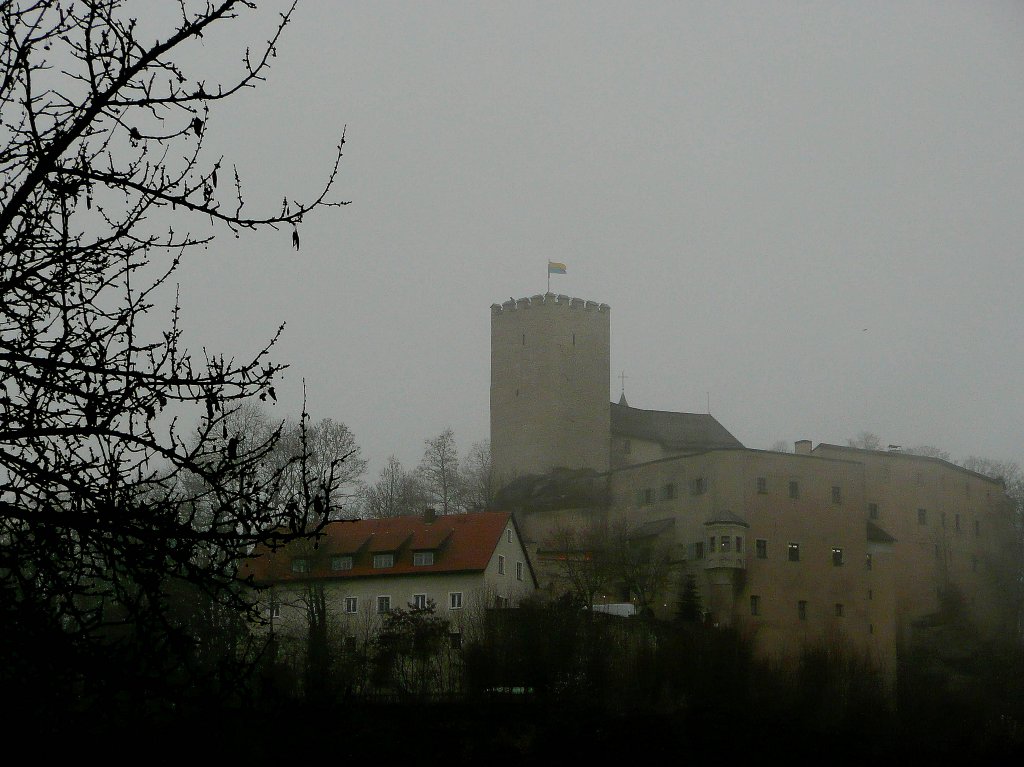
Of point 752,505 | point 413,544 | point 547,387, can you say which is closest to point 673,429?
point 547,387

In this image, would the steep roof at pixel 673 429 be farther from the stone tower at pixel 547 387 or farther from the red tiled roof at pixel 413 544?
the red tiled roof at pixel 413 544

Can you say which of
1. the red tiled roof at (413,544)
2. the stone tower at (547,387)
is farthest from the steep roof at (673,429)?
the red tiled roof at (413,544)

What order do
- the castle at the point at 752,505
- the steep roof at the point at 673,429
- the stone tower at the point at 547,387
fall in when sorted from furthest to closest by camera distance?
1. the steep roof at the point at 673,429
2. the stone tower at the point at 547,387
3. the castle at the point at 752,505

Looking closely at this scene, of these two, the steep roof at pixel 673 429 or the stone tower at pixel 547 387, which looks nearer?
the stone tower at pixel 547 387

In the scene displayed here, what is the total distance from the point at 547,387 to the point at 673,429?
7514 millimetres

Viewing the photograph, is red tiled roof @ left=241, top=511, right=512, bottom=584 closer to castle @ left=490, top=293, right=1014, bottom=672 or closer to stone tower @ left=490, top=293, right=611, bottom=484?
castle @ left=490, top=293, right=1014, bottom=672

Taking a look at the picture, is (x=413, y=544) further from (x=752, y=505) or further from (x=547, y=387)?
(x=547, y=387)

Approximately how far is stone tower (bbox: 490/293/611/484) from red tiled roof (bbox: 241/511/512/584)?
14377 millimetres

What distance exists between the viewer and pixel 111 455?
669 cm

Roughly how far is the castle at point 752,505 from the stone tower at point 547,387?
7 cm

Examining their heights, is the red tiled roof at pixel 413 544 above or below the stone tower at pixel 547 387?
below

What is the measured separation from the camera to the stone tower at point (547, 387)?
220ft

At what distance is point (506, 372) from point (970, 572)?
80.7 ft

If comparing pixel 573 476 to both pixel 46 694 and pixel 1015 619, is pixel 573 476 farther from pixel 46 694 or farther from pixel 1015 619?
pixel 46 694
